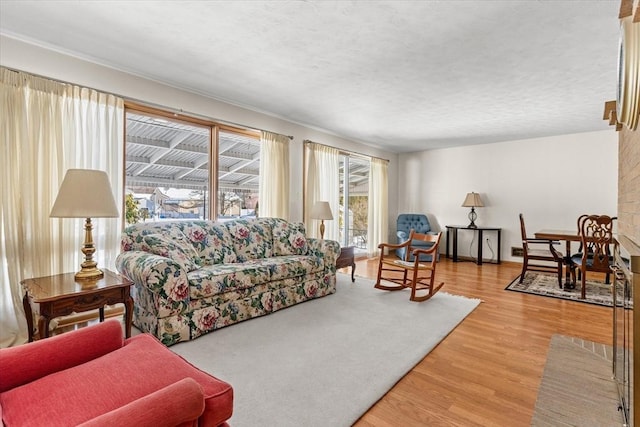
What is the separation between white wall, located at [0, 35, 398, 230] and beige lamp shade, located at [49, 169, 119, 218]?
1.15 metres

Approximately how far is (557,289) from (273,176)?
13.2 ft

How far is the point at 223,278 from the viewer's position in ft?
8.71

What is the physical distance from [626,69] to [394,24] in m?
1.38

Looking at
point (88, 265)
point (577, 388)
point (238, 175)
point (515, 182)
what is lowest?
point (577, 388)

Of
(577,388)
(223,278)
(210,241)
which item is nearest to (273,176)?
(210,241)

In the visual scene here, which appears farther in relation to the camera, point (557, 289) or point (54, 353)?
point (557, 289)

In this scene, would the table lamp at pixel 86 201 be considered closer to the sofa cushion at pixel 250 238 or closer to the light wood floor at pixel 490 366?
the sofa cushion at pixel 250 238

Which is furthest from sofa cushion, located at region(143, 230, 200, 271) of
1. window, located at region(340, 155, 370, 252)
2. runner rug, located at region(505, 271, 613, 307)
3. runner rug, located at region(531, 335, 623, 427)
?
runner rug, located at region(505, 271, 613, 307)

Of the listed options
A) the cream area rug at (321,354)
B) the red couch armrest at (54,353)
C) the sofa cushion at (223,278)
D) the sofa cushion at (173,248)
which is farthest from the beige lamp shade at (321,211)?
the red couch armrest at (54,353)

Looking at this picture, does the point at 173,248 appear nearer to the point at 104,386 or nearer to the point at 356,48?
the point at 104,386

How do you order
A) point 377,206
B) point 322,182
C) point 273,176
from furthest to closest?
point 377,206, point 322,182, point 273,176

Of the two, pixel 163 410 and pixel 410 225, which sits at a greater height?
pixel 410 225

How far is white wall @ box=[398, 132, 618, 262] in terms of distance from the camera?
518 centimetres

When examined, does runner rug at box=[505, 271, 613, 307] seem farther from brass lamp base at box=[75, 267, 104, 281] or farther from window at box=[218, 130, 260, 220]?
brass lamp base at box=[75, 267, 104, 281]
